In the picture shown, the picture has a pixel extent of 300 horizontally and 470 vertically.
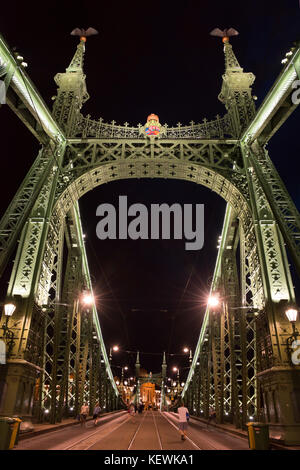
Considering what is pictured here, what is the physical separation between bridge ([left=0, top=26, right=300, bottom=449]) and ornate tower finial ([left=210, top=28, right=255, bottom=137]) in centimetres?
→ 7

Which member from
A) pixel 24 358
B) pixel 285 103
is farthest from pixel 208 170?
pixel 24 358

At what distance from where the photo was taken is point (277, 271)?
13.1 meters

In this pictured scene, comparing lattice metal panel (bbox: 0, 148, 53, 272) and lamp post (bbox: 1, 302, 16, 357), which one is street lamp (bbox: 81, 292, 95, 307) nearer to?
lattice metal panel (bbox: 0, 148, 53, 272)

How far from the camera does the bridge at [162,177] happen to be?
1172 cm

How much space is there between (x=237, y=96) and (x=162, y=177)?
6.45 metres

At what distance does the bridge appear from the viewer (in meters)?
11.7

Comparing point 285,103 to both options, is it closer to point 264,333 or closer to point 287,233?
point 287,233

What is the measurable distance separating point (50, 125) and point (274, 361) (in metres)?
14.9

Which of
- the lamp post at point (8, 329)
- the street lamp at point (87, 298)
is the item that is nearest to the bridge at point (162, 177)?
the lamp post at point (8, 329)
